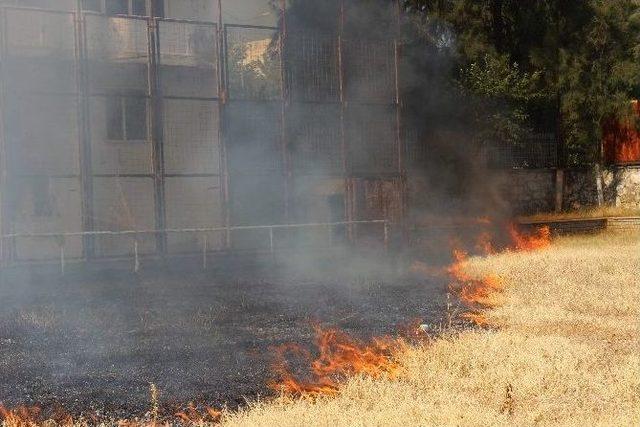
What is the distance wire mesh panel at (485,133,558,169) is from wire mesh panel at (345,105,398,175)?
6.71m

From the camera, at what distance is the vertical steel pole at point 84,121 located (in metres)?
13.0

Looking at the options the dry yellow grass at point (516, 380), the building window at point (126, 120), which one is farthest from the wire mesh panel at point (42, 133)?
the dry yellow grass at point (516, 380)

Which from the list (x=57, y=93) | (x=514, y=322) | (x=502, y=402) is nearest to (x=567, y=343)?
Result: (x=514, y=322)

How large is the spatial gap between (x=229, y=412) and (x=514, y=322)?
4.19 meters

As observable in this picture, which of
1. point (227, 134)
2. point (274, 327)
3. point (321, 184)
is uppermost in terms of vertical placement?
point (227, 134)

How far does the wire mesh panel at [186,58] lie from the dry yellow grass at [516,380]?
31.8ft

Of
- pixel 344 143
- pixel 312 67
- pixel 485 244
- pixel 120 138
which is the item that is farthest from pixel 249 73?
pixel 485 244

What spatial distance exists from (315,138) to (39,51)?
5.43m

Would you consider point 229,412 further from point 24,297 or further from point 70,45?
point 70,45

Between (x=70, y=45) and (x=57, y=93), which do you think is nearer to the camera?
(x=57, y=93)

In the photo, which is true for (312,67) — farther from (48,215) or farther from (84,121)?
(48,215)

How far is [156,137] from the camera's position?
13703mm

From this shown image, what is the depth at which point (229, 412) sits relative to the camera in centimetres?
558

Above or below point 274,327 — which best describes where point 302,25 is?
above
